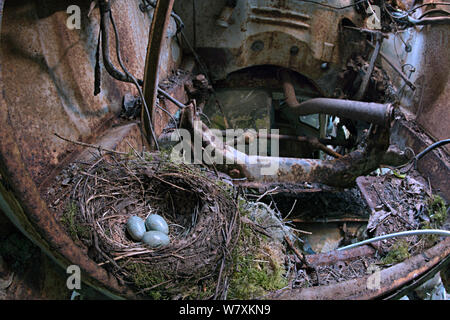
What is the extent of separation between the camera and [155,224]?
59.6 inches

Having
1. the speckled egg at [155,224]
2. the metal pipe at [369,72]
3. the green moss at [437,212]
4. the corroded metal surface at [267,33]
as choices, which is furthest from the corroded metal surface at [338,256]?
the corroded metal surface at [267,33]

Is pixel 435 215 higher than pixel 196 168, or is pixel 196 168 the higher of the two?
pixel 196 168

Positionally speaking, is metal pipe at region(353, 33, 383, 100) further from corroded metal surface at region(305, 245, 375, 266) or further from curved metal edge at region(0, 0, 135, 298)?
curved metal edge at region(0, 0, 135, 298)

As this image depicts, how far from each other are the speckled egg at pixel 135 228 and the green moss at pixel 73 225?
0.23 m

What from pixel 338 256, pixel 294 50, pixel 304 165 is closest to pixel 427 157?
pixel 304 165

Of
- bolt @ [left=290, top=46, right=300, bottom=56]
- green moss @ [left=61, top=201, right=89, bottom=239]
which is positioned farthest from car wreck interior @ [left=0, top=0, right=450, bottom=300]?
bolt @ [left=290, top=46, right=300, bottom=56]

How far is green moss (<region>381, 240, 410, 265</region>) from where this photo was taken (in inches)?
71.6

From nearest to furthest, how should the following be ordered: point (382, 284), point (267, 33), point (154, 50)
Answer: point (382, 284) → point (154, 50) → point (267, 33)

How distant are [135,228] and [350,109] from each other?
2.21 meters

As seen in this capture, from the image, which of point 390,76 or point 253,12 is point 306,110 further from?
point 253,12

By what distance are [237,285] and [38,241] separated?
2.86 feet

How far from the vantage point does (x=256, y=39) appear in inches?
157

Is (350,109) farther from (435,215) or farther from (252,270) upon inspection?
(252,270)

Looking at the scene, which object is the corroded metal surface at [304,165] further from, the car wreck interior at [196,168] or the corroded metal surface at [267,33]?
the corroded metal surface at [267,33]
